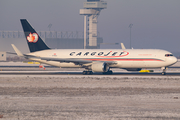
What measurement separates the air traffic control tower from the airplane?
12646cm

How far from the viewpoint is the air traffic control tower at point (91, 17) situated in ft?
580

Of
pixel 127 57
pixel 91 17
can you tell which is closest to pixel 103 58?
pixel 127 57

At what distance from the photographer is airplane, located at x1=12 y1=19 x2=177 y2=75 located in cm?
4516

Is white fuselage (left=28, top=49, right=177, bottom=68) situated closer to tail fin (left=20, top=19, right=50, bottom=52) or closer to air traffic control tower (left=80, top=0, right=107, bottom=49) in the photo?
tail fin (left=20, top=19, right=50, bottom=52)

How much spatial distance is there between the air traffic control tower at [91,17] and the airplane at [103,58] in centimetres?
12646

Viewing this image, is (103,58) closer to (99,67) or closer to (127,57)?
(99,67)

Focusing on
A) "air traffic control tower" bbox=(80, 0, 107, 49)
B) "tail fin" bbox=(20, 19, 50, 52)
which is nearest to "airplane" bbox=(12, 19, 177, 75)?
"tail fin" bbox=(20, 19, 50, 52)

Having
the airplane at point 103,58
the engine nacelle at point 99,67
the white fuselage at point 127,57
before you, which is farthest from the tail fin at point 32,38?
the engine nacelle at point 99,67

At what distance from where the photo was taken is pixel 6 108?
16984mm

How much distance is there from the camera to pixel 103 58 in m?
47.2

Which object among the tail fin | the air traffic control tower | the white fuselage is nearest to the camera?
the white fuselage

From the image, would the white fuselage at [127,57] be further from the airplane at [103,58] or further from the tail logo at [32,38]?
the tail logo at [32,38]

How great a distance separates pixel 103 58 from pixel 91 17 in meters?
135

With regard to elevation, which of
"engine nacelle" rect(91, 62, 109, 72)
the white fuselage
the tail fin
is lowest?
"engine nacelle" rect(91, 62, 109, 72)
